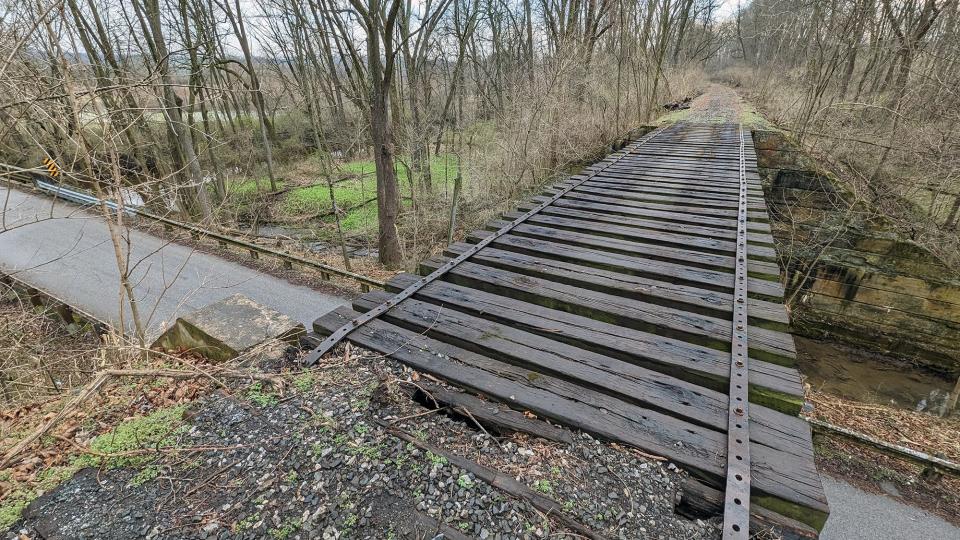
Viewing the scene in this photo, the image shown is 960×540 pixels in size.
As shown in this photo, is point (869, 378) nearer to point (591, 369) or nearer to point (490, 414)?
point (591, 369)

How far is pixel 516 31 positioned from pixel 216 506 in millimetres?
25032

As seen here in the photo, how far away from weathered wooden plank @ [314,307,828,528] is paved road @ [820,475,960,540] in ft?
10.8

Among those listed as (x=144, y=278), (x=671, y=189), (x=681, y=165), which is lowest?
(x=144, y=278)

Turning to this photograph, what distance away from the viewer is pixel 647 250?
Answer: 419 cm

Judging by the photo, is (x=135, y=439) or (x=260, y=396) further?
(x=260, y=396)

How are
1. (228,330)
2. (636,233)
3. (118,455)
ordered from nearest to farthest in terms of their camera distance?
1. (118,455)
2. (228,330)
3. (636,233)

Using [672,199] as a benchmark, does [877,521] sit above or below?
below

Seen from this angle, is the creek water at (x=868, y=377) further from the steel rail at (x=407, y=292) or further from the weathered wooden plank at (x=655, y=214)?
the steel rail at (x=407, y=292)

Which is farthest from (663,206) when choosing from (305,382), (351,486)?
(351,486)

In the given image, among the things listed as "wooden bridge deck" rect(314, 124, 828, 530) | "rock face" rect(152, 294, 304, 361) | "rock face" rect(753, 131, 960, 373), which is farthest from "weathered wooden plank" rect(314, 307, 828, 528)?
"rock face" rect(753, 131, 960, 373)

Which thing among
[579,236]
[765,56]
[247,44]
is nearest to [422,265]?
[579,236]

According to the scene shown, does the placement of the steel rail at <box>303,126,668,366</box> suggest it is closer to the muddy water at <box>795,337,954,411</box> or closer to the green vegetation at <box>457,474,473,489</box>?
the green vegetation at <box>457,474,473,489</box>

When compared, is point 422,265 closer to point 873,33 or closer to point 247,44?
point 873,33

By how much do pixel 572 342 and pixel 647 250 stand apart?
75.0 inches
